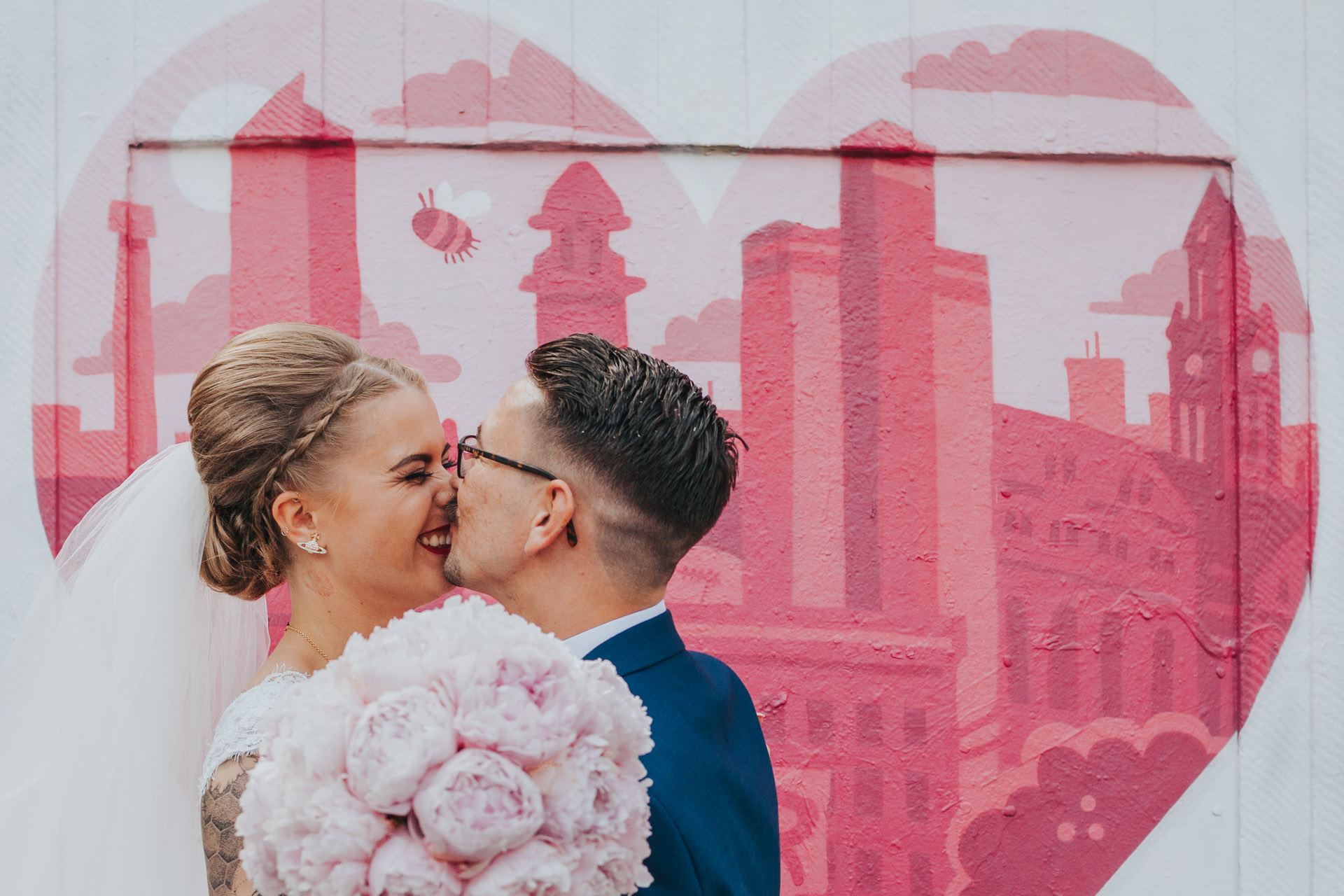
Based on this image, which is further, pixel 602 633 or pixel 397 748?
pixel 602 633

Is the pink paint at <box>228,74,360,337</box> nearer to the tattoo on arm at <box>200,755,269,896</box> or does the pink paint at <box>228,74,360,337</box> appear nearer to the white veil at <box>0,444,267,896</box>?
the white veil at <box>0,444,267,896</box>

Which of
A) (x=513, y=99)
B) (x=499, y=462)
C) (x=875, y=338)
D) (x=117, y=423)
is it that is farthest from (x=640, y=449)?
(x=117, y=423)

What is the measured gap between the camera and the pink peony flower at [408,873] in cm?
98

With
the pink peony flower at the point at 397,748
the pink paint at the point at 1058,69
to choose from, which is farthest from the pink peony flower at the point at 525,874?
the pink paint at the point at 1058,69

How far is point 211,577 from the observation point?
2.04 m

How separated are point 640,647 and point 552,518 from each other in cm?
31

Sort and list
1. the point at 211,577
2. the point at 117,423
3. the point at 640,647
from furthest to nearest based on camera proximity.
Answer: the point at 117,423 → the point at 211,577 → the point at 640,647

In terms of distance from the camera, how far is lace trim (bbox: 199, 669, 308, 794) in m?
1.67

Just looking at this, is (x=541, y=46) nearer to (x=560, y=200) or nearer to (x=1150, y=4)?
(x=560, y=200)

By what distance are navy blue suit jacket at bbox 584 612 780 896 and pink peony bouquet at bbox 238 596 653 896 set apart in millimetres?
324

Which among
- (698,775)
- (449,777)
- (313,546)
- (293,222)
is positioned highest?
(293,222)

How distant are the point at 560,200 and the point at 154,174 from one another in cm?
130

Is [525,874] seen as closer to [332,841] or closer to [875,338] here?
[332,841]

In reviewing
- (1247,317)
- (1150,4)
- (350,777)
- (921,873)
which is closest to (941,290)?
(1247,317)
